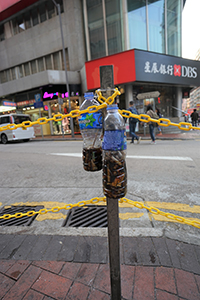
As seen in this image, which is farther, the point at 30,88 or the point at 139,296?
the point at 30,88

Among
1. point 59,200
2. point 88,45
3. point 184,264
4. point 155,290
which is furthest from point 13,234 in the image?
point 88,45

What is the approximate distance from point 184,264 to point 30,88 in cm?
1893

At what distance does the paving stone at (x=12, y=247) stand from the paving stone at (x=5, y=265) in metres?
0.05

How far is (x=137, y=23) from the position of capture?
1412 centimetres

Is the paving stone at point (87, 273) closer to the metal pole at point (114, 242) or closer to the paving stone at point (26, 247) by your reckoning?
the metal pole at point (114, 242)

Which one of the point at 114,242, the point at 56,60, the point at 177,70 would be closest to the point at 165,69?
the point at 177,70

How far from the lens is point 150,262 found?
1625 millimetres

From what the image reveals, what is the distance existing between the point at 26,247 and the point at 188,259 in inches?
63.9

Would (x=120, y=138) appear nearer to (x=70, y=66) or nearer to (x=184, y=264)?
(x=184, y=264)

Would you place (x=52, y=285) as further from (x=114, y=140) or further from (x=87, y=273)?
(x=114, y=140)

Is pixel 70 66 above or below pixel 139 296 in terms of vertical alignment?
above

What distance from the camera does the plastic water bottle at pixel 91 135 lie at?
1.46 m

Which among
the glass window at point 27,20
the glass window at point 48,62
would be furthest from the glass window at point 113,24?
the glass window at point 27,20

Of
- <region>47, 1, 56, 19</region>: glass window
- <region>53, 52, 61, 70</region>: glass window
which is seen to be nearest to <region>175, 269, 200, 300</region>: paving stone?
<region>53, 52, 61, 70</region>: glass window
